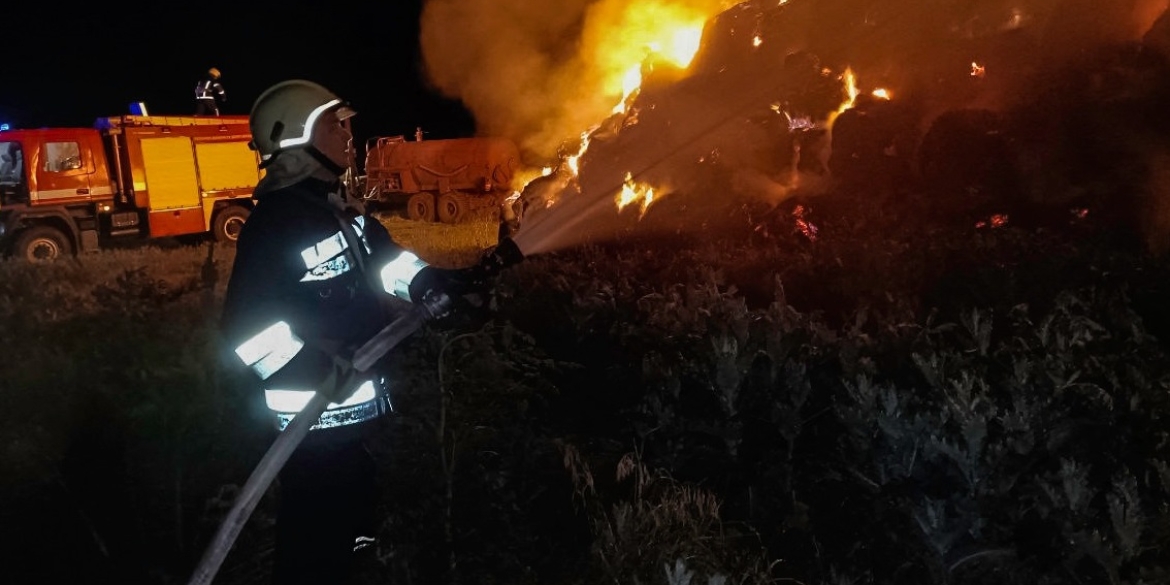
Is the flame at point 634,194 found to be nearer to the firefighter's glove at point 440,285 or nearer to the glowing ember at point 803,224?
the glowing ember at point 803,224

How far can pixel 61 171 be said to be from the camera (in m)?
14.2

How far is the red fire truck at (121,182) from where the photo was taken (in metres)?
13.7

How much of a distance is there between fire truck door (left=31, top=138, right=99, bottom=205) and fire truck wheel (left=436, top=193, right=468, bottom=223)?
7.91m

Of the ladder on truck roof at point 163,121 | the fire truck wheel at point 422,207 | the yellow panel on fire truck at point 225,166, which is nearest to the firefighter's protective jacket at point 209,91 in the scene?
the ladder on truck roof at point 163,121

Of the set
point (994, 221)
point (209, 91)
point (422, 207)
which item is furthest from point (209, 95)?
point (994, 221)

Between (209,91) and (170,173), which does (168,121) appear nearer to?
(170,173)

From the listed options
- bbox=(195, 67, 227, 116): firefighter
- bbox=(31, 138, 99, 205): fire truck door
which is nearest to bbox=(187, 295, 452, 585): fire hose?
bbox=(31, 138, 99, 205): fire truck door

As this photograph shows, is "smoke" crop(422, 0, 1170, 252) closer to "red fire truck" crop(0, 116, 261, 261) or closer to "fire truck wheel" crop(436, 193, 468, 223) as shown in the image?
"red fire truck" crop(0, 116, 261, 261)

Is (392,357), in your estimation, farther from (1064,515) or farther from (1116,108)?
(1116,108)

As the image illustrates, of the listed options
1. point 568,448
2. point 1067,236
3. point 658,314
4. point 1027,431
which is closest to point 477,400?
point 568,448

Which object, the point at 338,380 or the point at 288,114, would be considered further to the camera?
the point at 288,114

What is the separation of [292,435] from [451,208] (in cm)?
1835

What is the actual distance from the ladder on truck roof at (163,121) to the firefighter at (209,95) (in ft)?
1.58

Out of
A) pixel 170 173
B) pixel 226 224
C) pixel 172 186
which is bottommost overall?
pixel 226 224
